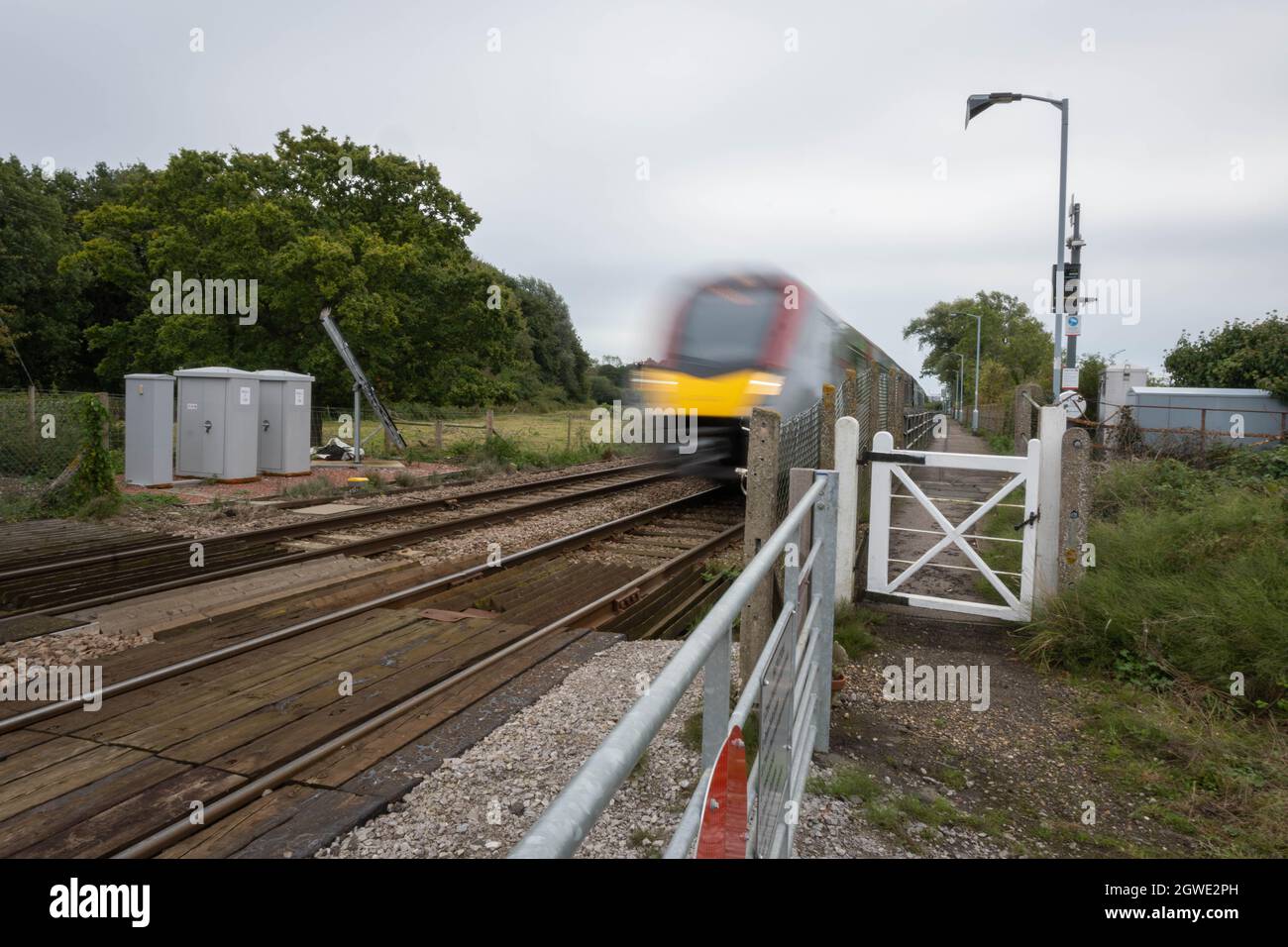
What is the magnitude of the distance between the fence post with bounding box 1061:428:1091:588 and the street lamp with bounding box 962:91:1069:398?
11.4 m

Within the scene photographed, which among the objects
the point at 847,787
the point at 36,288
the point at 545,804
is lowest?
the point at 545,804

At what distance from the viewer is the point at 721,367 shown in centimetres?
1142

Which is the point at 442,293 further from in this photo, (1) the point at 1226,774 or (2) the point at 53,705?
(1) the point at 1226,774

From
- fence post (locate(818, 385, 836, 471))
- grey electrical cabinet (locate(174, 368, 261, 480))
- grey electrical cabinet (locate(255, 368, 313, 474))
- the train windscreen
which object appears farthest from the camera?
grey electrical cabinet (locate(255, 368, 313, 474))

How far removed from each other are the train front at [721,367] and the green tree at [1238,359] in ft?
64.7

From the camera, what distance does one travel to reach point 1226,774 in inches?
149

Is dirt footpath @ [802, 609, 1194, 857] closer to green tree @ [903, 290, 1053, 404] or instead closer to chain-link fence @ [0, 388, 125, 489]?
chain-link fence @ [0, 388, 125, 489]

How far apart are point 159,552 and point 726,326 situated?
7.44m

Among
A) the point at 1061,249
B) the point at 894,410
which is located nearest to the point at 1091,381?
the point at 1061,249

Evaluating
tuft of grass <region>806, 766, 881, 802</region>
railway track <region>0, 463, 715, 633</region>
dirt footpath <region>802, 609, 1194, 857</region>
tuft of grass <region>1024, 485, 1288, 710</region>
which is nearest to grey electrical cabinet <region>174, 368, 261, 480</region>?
railway track <region>0, 463, 715, 633</region>

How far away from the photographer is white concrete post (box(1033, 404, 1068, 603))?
19.4 feet

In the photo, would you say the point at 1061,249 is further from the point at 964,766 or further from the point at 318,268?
the point at 318,268

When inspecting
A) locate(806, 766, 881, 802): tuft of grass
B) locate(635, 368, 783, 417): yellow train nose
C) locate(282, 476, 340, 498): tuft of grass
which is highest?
locate(635, 368, 783, 417): yellow train nose
